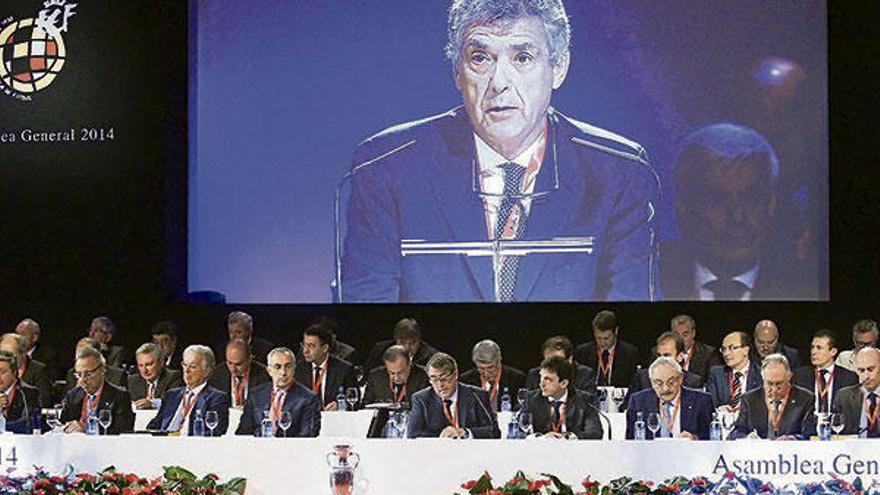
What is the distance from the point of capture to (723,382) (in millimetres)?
10508

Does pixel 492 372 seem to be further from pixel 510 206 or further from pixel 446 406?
pixel 510 206

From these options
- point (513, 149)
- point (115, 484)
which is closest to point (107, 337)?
point (513, 149)

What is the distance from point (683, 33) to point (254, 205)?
3755mm

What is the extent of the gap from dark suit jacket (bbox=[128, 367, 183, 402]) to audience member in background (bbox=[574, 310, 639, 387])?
10.3ft

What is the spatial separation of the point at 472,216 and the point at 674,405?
13.1 feet

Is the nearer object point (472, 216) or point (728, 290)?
point (728, 290)

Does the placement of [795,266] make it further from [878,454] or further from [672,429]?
[878,454]

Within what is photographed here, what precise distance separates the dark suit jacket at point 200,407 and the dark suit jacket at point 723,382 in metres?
3.45

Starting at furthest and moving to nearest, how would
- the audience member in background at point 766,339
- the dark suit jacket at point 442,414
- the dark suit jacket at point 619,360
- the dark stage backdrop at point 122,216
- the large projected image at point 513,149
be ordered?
the dark stage backdrop at point 122,216 → the large projected image at point 513,149 → the dark suit jacket at point 619,360 → the audience member in background at point 766,339 → the dark suit jacket at point 442,414

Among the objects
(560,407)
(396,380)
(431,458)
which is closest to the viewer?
(431,458)

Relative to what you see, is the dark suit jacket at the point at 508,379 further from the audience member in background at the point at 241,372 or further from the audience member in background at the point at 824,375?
the audience member in background at the point at 824,375

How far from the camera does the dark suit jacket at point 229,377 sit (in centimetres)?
1037

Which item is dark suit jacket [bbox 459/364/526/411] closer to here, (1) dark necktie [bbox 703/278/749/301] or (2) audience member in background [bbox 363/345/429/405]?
(2) audience member in background [bbox 363/345/429/405]

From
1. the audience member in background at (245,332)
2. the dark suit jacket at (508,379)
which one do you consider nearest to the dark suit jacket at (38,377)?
the audience member in background at (245,332)
